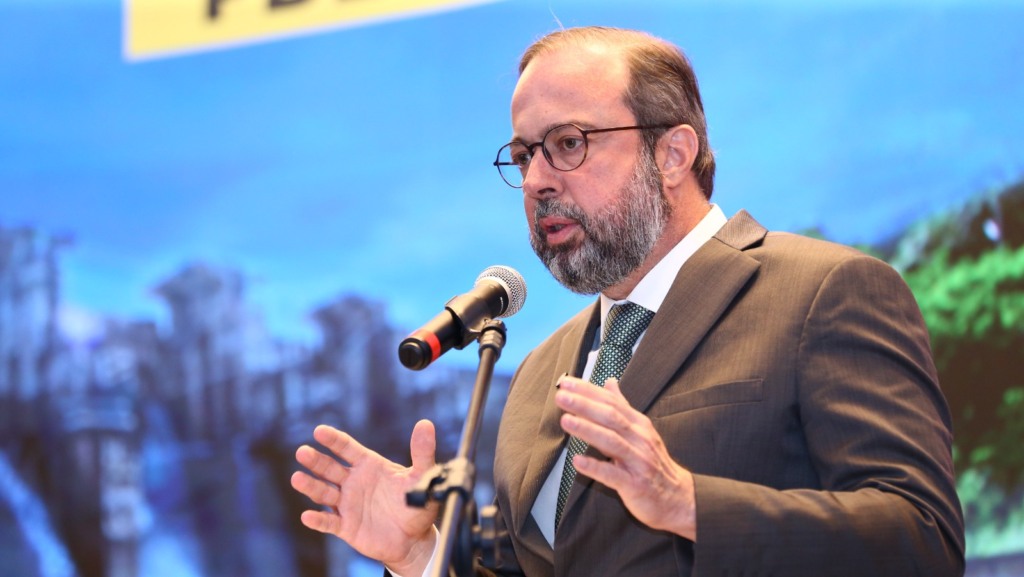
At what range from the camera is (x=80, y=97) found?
4.05 meters

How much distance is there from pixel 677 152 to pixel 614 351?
505 millimetres

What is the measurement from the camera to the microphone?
4.48 ft

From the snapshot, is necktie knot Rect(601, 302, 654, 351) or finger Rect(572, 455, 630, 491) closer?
finger Rect(572, 455, 630, 491)

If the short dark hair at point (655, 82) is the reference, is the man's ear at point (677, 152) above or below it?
below

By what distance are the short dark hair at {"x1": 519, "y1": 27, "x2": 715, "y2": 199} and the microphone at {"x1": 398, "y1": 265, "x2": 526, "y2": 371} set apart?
0.67 meters

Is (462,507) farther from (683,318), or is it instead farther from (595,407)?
(683,318)

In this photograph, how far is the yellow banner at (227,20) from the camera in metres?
3.86

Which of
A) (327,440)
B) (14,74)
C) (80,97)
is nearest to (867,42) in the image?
(327,440)

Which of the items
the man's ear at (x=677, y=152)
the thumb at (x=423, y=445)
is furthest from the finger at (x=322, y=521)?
the man's ear at (x=677, y=152)

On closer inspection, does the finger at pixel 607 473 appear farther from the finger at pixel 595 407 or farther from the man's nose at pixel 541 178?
the man's nose at pixel 541 178

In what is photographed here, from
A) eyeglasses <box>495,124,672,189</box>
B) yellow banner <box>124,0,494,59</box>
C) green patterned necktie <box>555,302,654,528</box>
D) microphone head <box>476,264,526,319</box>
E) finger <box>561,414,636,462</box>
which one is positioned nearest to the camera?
finger <box>561,414,636,462</box>

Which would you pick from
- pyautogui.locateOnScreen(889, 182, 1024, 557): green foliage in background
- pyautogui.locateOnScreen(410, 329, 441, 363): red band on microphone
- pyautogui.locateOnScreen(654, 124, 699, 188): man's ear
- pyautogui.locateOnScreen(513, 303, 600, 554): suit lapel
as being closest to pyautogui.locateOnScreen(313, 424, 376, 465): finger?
pyautogui.locateOnScreen(513, 303, 600, 554): suit lapel

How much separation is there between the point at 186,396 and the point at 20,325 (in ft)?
2.59

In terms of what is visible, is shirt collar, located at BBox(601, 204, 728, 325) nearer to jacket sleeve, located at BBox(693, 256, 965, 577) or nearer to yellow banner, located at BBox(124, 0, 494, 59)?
jacket sleeve, located at BBox(693, 256, 965, 577)
